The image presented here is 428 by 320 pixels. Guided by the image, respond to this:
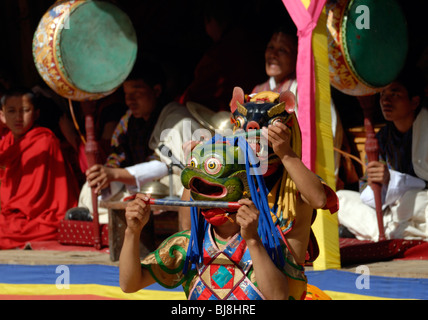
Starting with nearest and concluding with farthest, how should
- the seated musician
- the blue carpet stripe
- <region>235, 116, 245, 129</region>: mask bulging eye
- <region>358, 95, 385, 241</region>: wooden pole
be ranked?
<region>235, 116, 245, 129</region>: mask bulging eye
the blue carpet stripe
<region>358, 95, 385, 241</region>: wooden pole
the seated musician

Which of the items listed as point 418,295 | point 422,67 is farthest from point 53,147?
point 418,295

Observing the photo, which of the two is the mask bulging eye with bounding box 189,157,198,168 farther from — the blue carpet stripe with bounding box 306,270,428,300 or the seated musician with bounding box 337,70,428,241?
the seated musician with bounding box 337,70,428,241

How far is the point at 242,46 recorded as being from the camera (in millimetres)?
6258

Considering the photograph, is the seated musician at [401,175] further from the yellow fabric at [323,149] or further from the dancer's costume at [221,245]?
the dancer's costume at [221,245]

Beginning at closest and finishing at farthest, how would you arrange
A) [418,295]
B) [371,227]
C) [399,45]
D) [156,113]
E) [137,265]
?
1. [137,265]
2. [418,295]
3. [399,45]
4. [371,227]
5. [156,113]

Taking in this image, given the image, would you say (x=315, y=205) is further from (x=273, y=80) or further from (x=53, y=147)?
(x=53, y=147)

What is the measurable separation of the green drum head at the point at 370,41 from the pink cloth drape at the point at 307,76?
290mm

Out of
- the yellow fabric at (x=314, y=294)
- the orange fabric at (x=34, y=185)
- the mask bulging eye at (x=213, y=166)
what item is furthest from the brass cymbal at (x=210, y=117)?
the mask bulging eye at (x=213, y=166)

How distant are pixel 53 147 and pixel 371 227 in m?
2.67

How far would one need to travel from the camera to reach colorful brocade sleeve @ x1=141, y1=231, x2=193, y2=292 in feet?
8.71

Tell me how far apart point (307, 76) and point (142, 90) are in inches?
75.4

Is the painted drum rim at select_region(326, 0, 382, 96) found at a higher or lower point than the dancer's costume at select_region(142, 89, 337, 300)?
higher

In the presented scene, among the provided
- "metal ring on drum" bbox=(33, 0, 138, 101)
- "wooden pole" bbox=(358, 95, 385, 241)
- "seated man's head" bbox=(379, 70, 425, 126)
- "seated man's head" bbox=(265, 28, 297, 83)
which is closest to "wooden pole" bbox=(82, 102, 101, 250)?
"metal ring on drum" bbox=(33, 0, 138, 101)

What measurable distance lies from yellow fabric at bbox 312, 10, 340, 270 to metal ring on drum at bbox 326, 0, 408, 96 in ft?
0.50
